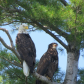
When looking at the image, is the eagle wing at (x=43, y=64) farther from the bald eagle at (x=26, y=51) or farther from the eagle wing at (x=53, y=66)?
the bald eagle at (x=26, y=51)

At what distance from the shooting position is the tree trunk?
360 centimetres

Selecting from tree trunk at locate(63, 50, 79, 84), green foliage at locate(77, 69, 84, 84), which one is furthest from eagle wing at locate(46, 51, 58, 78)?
green foliage at locate(77, 69, 84, 84)

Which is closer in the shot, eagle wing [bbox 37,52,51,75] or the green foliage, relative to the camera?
eagle wing [bbox 37,52,51,75]

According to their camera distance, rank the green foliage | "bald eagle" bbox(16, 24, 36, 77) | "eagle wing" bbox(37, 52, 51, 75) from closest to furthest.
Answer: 1. "bald eagle" bbox(16, 24, 36, 77)
2. "eagle wing" bbox(37, 52, 51, 75)
3. the green foliage

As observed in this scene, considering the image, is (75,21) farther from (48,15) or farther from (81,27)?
(48,15)

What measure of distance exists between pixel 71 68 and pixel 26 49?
867mm

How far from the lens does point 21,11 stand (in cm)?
349

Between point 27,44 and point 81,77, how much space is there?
3.92 ft

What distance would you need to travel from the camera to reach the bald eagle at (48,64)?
11.8 feet

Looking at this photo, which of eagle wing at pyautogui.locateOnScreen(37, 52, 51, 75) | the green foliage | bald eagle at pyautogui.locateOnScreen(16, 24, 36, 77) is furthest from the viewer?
the green foliage

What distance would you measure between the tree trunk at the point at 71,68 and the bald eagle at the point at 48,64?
0.74 feet

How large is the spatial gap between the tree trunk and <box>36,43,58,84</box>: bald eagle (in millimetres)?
224

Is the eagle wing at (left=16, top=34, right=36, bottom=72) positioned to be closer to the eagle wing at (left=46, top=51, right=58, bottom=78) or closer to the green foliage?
the eagle wing at (left=46, top=51, right=58, bottom=78)

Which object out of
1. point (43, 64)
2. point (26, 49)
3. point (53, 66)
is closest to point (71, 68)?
point (53, 66)
